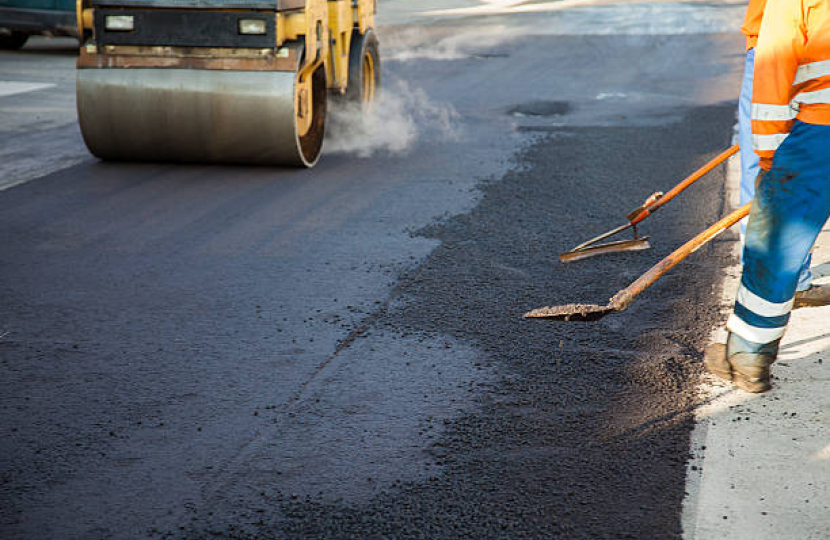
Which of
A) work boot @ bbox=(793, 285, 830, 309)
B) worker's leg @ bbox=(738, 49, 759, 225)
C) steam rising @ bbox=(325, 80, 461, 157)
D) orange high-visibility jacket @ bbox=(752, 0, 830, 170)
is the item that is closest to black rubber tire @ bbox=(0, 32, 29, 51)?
steam rising @ bbox=(325, 80, 461, 157)

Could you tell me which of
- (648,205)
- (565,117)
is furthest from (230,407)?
(565,117)

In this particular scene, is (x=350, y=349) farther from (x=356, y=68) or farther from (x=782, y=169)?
(x=356, y=68)

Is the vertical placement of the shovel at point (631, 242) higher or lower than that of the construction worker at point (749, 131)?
lower

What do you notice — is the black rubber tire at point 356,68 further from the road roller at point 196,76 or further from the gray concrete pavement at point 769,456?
the gray concrete pavement at point 769,456

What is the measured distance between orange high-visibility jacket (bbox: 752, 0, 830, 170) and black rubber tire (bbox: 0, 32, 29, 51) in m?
15.2

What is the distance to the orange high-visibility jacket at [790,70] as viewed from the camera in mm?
3779

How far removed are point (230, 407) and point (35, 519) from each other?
0.96 meters

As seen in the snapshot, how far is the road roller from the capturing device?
7703 mm

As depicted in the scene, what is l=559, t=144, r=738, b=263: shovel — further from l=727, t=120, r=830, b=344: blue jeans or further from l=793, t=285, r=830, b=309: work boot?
l=727, t=120, r=830, b=344: blue jeans

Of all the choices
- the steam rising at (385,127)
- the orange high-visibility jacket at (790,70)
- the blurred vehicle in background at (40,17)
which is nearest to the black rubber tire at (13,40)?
the blurred vehicle in background at (40,17)

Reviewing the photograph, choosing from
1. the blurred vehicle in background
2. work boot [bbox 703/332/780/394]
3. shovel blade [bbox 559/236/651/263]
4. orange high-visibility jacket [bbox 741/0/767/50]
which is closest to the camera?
work boot [bbox 703/332/780/394]

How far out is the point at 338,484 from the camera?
3.37 metres

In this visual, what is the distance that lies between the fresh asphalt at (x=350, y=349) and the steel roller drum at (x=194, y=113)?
0.24 m

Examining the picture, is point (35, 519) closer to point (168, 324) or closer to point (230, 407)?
point (230, 407)
